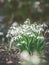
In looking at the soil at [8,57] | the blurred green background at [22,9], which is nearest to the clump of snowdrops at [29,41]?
the soil at [8,57]

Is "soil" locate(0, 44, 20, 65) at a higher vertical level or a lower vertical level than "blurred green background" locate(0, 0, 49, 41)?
higher

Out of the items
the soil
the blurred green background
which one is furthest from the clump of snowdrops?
the blurred green background

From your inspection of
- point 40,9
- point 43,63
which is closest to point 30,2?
point 40,9

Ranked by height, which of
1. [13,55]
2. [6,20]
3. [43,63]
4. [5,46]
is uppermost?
[5,46]

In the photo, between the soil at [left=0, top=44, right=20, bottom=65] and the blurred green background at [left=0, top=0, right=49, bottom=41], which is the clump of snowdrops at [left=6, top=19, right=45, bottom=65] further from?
the blurred green background at [left=0, top=0, right=49, bottom=41]

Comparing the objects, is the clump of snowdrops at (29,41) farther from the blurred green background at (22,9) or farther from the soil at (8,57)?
the blurred green background at (22,9)

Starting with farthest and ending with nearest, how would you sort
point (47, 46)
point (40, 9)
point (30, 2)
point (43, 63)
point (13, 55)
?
point (47, 46) < point (13, 55) < point (43, 63) < point (40, 9) < point (30, 2)

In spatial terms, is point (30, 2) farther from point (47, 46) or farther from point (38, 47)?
point (47, 46)

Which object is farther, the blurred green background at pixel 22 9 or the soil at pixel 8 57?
the soil at pixel 8 57
